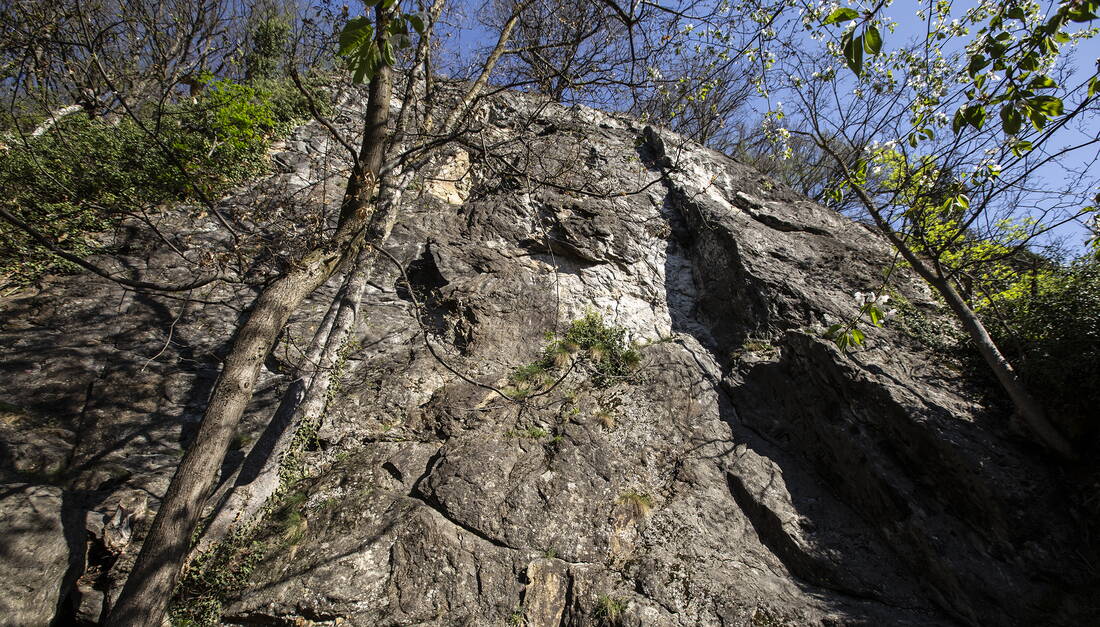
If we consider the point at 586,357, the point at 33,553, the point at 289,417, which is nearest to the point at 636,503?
the point at 586,357

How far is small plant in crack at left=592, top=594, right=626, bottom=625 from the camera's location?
369 cm

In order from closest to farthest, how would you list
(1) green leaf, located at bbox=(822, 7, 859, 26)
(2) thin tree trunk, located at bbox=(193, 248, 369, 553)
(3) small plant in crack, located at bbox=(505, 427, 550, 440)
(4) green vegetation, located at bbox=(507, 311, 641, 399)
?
(1) green leaf, located at bbox=(822, 7, 859, 26)
(2) thin tree trunk, located at bbox=(193, 248, 369, 553)
(3) small plant in crack, located at bbox=(505, 427, 550, 440)
(4) green vegetation, located at bbox=(507, 311, 641, 399)

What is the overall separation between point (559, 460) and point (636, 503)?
3.03ft

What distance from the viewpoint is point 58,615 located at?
3297 millimetres

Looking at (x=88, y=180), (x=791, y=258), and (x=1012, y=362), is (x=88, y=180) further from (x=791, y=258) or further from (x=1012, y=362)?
(x=1012, y=362)

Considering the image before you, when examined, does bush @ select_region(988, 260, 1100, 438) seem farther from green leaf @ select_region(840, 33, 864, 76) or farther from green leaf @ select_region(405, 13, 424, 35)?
green leaf @ select_region(405, 13, 424, 35)

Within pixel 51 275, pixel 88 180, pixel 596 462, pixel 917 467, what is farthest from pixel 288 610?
pixel 88 180

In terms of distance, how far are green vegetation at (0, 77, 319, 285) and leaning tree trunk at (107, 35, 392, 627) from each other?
4.16 metres

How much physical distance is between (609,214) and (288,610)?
289 inches

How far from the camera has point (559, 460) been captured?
507 cm

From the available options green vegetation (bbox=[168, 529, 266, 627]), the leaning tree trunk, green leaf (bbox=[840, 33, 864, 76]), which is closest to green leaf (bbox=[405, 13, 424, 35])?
green leaf (bbox=[840, 33, 864, 76])

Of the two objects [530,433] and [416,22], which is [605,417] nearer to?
[530,433]

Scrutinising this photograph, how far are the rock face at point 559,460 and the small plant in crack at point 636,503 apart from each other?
0.8 inches

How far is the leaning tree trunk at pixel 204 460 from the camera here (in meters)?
2.40
